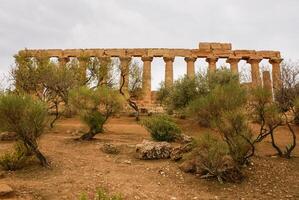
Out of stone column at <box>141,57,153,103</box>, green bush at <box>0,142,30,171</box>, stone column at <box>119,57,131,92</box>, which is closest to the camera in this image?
green bush at <box>0,142,30,171</box>

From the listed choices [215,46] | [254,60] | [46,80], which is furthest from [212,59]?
[46,80]

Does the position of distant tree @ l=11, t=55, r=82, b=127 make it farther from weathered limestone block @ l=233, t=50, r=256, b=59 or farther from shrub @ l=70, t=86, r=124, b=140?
weathered limestone block @ l=233, t=50, r=256, b=59

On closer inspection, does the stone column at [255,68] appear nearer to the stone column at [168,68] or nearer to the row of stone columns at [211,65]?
the row of stone columns at [211,65]

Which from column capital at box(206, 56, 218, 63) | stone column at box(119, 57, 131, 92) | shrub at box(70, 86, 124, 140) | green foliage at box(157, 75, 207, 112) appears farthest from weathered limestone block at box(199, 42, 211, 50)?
shrub at box(70, 86, 124, 140)

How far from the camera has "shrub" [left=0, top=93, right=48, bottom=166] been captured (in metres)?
13.6

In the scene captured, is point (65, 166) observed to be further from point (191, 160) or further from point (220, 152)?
point (220, 152)

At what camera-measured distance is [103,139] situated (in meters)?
19.9

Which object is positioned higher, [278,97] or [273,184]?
[278,97]

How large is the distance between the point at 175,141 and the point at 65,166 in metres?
6.45

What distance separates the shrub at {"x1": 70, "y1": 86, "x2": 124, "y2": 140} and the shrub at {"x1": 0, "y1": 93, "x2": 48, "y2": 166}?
18.4ft

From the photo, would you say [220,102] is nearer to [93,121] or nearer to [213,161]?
[213,161]

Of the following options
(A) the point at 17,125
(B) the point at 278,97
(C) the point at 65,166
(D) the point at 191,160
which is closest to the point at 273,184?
(D) the point at 191,160

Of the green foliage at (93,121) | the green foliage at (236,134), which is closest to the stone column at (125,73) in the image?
the green foliage at (93,121)

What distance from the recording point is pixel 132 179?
12469 millimetres
